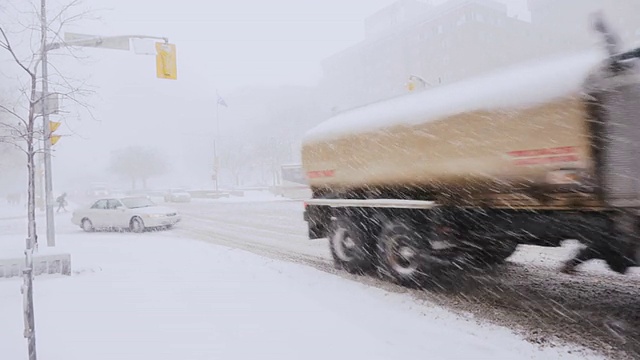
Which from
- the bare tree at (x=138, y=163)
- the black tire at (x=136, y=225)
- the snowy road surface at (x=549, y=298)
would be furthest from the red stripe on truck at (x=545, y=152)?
the bare tree at (x=138, y=163)

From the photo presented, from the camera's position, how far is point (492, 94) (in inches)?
210

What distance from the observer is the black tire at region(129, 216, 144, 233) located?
15993 mm

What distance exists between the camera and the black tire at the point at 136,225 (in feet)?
52.5

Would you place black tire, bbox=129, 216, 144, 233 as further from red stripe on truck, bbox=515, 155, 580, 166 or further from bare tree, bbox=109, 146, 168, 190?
bare tree, bbox=109, 146, 168, 190

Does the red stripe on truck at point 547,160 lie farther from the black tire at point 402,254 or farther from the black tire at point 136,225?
the black tire at point 136,225

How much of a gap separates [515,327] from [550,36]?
54456 mm

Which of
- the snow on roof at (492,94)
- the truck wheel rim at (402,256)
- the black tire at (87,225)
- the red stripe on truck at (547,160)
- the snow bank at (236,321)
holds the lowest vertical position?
the snow bank at (236,321)

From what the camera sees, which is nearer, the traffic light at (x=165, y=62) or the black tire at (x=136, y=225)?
the traffic light at (x=165, y=62)

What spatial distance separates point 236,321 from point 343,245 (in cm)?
337

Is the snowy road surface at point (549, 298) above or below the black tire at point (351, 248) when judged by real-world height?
below

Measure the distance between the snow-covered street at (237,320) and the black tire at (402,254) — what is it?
1.34 ft

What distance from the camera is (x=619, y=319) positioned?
478cm

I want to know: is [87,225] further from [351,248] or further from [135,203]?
[351,248]

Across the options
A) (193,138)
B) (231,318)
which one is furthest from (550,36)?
(193,138)
